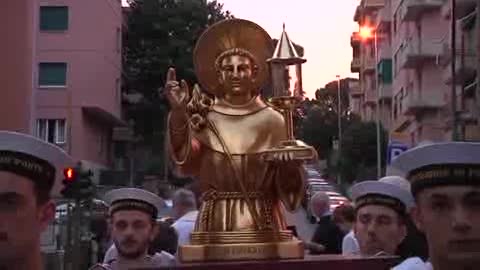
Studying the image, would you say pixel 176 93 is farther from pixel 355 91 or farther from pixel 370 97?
pixel 355 91

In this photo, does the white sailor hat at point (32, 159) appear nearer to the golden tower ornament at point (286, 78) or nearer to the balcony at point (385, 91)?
the golden tower ornament at point (286, 78)

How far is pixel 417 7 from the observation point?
47.6 m

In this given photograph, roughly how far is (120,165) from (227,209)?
4959 centimetres

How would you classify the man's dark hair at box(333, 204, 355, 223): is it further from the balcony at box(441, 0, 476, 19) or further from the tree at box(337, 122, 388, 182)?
the tree at box(337, 122, 388, 182)

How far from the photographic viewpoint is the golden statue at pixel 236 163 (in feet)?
18.7

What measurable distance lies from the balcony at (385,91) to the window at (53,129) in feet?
84.4

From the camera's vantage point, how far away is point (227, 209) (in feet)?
19.2

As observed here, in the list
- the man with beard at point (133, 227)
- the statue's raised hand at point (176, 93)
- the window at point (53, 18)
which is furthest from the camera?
the window at point (53, 18)

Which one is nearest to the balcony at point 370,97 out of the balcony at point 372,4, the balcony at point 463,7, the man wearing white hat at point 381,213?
the balcony at point 372,4

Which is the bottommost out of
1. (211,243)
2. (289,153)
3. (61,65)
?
(211,243)

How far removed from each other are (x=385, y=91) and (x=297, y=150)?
60.4m

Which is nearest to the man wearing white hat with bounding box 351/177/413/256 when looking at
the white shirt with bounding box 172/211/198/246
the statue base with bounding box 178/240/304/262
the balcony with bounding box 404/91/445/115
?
the statue base with bounding box 178/240/304/262

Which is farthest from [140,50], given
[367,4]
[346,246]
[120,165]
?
[346,246]

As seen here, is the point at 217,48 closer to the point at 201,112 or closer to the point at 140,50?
the point at 201,112
